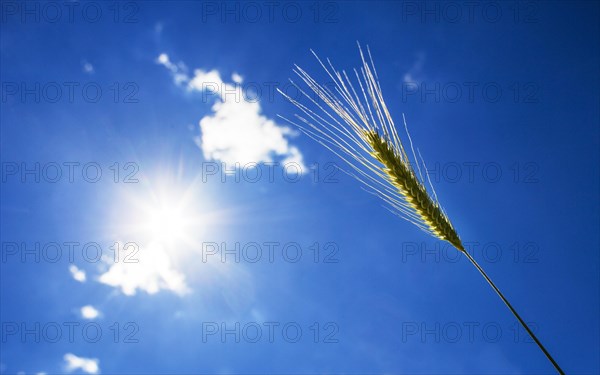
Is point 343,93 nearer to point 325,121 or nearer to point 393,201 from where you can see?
point 325,121

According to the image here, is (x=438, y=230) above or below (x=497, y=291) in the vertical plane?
above

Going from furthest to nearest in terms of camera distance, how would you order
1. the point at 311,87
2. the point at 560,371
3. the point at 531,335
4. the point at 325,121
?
1. the point at 325,121
2. the point at 311,87
3. the point at 531,335
4. the point at 560,371

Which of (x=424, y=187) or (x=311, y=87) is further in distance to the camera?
(x=424, y=187)

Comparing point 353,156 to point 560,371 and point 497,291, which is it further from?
point 560,371

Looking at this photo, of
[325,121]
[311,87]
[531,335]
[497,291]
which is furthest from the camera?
[325,121]

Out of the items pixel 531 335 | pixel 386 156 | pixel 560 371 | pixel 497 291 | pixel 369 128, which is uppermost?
pixel 369 128

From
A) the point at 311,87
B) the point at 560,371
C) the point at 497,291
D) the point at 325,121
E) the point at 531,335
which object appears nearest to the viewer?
the point at 560,371

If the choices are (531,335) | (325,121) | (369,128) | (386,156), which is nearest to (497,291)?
(531,335)

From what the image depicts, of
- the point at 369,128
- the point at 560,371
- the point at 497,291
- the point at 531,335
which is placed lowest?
the point at 560,371

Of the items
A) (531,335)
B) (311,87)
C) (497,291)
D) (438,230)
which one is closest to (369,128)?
(311,87)
